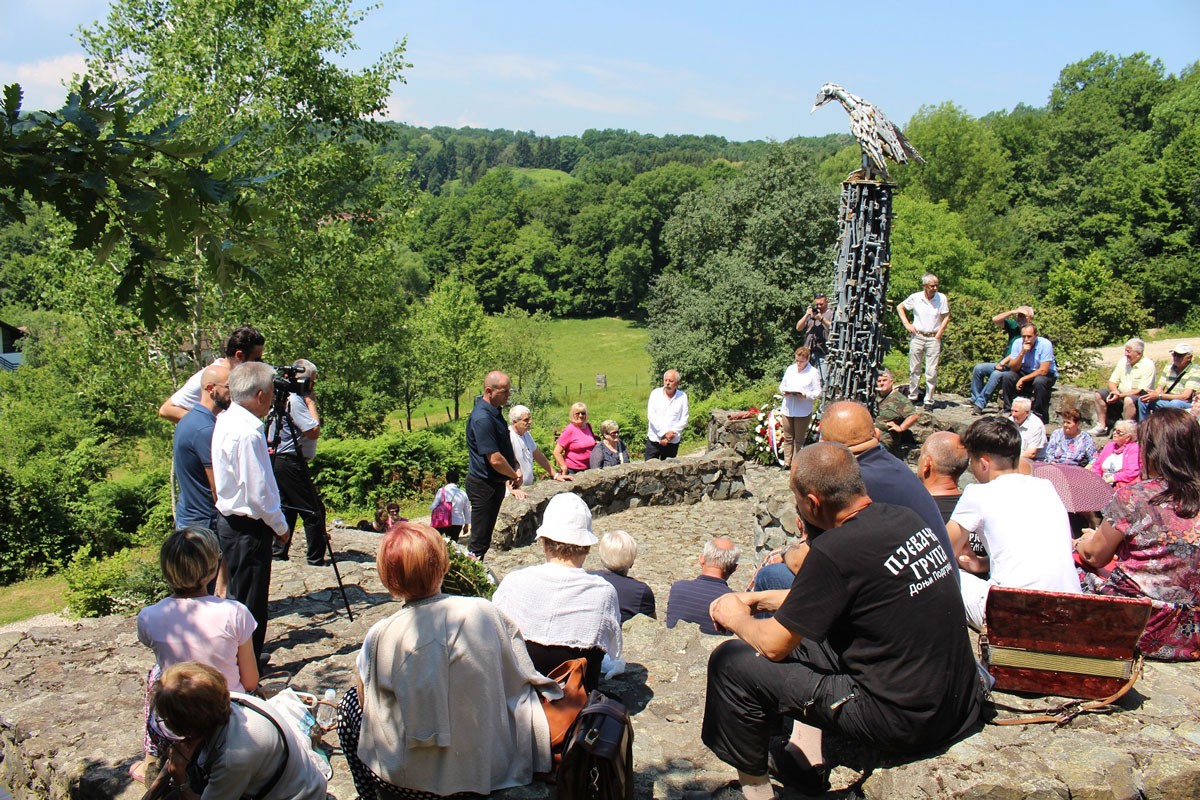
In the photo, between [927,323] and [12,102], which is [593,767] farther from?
[927,323]

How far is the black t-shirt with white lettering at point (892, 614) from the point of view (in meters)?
2.88

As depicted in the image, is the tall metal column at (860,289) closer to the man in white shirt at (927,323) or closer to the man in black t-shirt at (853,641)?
the man in white shirt at (927,323)

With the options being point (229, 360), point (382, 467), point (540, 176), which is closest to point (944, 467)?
point (229, 360)

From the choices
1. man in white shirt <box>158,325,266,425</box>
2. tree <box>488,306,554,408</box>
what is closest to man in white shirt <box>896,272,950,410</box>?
man in white shirt <box>158,325,266,425</box>

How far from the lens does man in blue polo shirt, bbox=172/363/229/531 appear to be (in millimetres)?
4691

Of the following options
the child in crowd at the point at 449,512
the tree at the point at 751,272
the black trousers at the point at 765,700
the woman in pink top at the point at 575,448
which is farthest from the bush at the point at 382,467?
the black trousers at the point at 765,700

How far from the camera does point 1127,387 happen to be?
1006cm

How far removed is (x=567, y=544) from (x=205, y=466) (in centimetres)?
228

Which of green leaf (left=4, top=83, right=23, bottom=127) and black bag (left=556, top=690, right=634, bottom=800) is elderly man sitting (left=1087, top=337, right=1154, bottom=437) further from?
green leaf (left=4, top=83, right=23, bottom=127)

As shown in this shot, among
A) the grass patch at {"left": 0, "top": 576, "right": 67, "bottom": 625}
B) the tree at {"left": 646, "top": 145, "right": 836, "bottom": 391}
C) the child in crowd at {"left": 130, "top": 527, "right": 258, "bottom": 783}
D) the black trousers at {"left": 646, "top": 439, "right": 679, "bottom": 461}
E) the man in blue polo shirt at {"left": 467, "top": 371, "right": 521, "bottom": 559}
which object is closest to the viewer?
the child in crowd at {"left": 130, "top": 527, "right": 258, "bottom": 783}

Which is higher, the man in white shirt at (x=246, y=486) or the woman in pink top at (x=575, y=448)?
the man in white shirt at (x=246, y=486)

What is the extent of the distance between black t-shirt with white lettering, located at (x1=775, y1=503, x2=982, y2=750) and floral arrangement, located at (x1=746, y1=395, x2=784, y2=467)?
823cm

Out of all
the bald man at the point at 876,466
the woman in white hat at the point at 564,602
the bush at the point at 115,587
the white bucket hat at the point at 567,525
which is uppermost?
the bald man at the point at 876,466

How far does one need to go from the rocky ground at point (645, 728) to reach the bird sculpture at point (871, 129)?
6.12 metres
